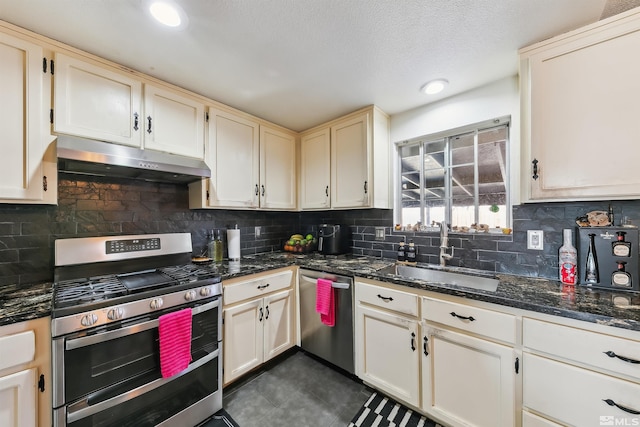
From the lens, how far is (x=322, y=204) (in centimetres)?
256

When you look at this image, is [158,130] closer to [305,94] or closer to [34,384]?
[305,94]

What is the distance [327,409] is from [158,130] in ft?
7.50

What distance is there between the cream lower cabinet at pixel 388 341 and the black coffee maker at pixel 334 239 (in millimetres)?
735

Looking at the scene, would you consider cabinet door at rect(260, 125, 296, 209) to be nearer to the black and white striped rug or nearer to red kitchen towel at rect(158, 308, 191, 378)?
red kitchen towel at rect(158, 308, 191, 378)

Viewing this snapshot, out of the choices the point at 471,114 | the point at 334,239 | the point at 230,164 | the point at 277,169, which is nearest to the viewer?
the point at 471,114

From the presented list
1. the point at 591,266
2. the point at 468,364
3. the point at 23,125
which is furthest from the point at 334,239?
the point at 23,125

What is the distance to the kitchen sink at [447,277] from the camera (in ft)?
5.56

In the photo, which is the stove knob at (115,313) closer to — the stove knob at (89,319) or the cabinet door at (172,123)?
the stove knob at (89,319)

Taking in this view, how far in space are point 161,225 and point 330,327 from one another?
163 centimetres

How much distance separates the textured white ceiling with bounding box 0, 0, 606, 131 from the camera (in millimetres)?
1164

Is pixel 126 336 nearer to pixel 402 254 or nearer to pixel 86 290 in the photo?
pixel 86 290

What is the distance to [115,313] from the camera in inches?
46.8

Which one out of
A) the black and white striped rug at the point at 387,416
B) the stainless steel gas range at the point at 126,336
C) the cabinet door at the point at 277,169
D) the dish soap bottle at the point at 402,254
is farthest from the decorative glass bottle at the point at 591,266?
the cabinet door at the point at 277,169

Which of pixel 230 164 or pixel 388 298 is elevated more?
pixel 230 164
